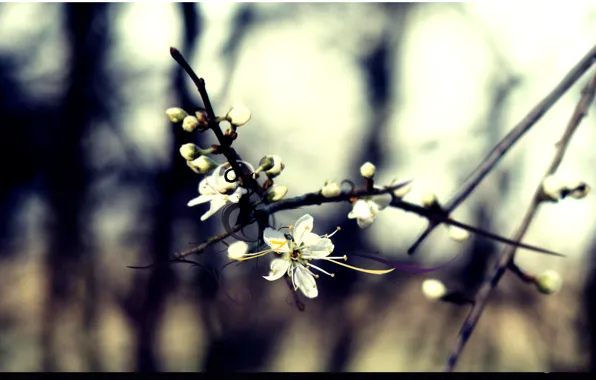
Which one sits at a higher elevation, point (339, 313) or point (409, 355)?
point (339, 313)

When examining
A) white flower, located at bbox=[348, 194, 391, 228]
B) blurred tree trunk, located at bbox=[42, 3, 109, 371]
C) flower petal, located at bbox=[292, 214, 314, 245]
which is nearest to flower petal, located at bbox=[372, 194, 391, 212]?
white flower, located at bbox=[348, 194, 391, 228]

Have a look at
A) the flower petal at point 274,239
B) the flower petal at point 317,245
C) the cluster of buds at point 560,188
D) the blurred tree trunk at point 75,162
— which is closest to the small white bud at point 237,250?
the flower petal at point 274,239

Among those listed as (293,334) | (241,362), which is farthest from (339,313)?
(241,362)

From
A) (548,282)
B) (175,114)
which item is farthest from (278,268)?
(548,282)

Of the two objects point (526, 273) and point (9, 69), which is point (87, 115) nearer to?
point (9, 69)

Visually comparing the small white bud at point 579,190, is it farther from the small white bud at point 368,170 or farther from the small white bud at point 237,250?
the small white bud at point 237,250

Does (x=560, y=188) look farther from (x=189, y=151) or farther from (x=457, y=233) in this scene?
(x=189, y=151)

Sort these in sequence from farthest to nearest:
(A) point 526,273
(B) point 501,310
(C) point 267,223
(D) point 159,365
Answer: (B) point 501,310
(D) point 159,365
(A) point 526,273
(C) point 267,223

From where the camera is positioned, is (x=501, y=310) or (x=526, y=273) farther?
(x=501, y=310)
